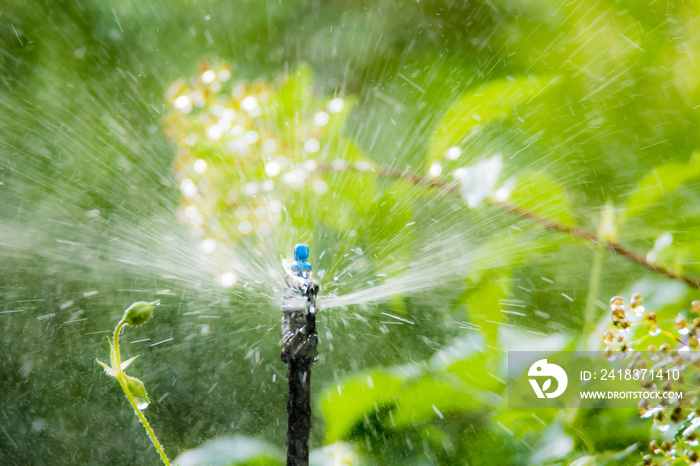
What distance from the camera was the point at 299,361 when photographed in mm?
278

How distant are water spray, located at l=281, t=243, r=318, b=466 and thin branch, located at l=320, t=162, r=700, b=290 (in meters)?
0.20

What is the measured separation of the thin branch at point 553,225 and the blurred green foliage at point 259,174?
0.01 m

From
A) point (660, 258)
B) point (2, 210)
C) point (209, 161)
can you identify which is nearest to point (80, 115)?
point (2, 210)

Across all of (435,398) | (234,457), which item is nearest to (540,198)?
(435,398)

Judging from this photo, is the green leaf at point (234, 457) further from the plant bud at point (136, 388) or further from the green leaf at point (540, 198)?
the green leaf at point (540, 198)

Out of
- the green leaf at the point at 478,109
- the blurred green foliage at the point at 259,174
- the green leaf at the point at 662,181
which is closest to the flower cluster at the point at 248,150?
the blurred green foliage at the point at 259,174

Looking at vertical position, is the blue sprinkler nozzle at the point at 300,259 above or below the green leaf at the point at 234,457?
above

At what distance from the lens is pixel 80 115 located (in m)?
0.73

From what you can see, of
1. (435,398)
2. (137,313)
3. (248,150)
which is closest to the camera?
(137,313)

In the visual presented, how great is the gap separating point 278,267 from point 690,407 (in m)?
0.36

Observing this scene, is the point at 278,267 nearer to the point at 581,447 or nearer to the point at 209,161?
the point at 209,161

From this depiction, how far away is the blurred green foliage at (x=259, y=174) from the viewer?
1.87 feet

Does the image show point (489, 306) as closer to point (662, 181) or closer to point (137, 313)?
point (662, 181)

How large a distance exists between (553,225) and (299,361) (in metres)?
0.26
